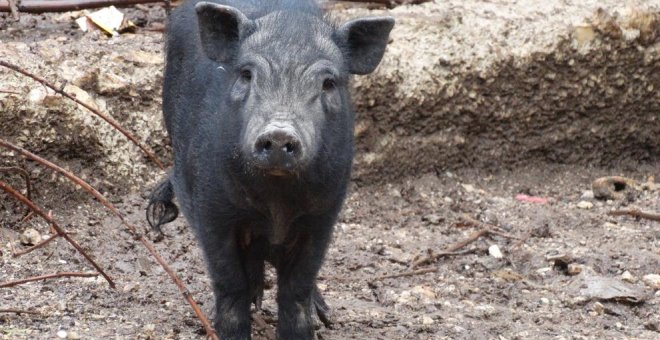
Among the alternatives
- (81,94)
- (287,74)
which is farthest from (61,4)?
(287,74)

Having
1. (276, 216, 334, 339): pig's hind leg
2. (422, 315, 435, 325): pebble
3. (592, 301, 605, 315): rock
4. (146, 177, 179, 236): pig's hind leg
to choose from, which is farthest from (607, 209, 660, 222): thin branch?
(276, 216, 334, 339): pig's hind leg

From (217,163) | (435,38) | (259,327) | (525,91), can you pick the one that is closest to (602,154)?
(525,91)

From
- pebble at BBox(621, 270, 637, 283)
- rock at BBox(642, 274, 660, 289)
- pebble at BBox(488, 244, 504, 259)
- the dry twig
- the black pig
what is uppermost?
the black pig

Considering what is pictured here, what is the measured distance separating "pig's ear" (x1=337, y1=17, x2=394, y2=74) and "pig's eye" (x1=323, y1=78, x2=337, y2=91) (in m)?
0.31

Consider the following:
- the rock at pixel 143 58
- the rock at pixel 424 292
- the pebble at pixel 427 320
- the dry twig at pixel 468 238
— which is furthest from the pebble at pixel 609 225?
the rock at pixel 143 58

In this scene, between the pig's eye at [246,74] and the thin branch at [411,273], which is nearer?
the pig's eye at [246,74]

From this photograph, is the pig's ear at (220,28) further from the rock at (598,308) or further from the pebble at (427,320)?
the rock at (598,308)

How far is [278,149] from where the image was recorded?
4.33 meters

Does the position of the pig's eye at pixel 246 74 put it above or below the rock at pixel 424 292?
above

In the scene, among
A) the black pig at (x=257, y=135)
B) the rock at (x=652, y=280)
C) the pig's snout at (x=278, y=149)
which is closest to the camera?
the pig's snout at (x=278, y=149)

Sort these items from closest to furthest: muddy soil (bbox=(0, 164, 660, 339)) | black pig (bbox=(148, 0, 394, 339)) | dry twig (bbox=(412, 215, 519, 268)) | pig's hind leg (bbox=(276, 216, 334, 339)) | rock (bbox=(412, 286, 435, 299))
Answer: black pig (bbox=(148, 0, 394, 339))
pig's hind leg (bbox=(276, 216, 334, 339))
muddy soil (bbox=(0, 164, 660, 339))
rock (bbox=(412, 286, 435, 299))
dry twig (bbox=(412, 215, 519, 268))

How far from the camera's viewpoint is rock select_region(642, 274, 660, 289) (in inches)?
256

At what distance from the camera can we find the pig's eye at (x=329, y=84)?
495 centimetres

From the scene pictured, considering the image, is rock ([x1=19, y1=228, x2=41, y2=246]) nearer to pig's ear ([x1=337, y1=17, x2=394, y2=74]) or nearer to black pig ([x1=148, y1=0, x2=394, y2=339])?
black pig ([x1=148, y1=0, x2=394, y2=339])
